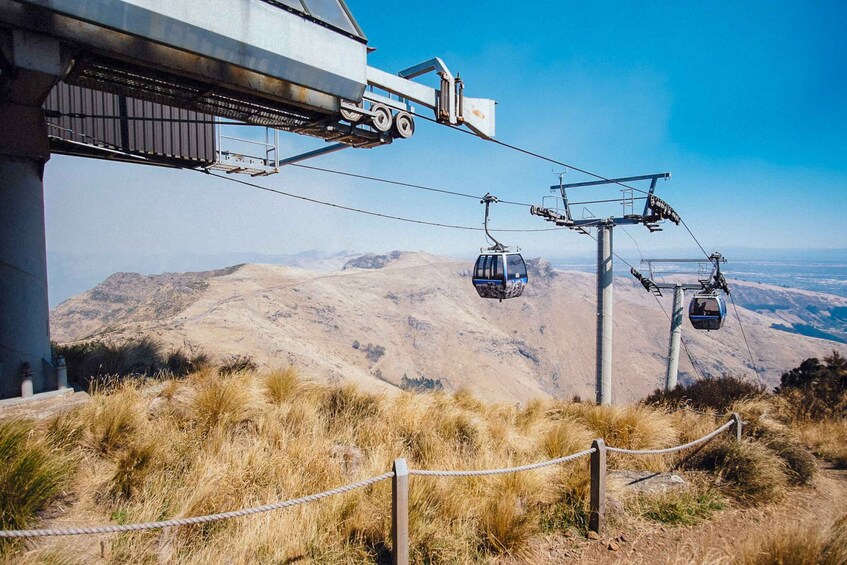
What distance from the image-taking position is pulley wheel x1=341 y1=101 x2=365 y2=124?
6.33 meters

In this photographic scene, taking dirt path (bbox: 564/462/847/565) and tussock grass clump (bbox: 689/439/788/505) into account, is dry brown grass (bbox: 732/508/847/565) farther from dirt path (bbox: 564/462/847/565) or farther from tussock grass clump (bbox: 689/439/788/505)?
tussock grass clump (bbox: 689/439/788/505)

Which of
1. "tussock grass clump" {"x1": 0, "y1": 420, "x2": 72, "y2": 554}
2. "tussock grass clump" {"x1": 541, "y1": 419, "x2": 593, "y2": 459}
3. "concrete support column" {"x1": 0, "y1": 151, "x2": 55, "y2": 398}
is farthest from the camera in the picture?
"tussock grass clump" {"x1": 541, "y1": 419, "x2": 593, "y2": 459}

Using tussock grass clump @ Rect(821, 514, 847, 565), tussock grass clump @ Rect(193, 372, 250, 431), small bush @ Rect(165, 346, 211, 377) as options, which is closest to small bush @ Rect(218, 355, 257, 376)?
small bush @ Rect(165, 346, 211, 377)

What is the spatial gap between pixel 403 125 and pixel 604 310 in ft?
39.8

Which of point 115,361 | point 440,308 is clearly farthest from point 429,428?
point 440,308

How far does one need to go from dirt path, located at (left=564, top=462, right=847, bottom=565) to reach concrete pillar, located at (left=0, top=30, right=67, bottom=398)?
722 cm

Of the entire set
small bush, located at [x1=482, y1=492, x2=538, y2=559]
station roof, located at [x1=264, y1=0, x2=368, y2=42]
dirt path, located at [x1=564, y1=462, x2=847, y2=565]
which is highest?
station roof, located at [x1=264, y1=0, x2=368, y2=42]

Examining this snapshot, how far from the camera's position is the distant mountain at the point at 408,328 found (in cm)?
3853

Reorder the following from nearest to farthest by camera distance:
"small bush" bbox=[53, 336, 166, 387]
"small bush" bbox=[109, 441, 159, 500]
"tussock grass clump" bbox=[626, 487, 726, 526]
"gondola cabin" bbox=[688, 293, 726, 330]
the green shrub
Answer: "small bush" bbox=[109, 441, 159, 500], "tussock grass clump" bbox=[626, 487, 726, 526], "small bush" bbox=[53, 336, 166, 387], the green shrub, "gondola cabin" bbox=[688, 293, 726, 330]

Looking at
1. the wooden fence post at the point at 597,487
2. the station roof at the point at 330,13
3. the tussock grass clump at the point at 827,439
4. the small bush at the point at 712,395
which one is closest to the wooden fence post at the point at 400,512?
the wooden fence post at the point at 597,487

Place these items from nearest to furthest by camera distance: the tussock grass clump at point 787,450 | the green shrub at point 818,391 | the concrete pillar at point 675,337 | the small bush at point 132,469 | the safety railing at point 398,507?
the safety railing at point 398,507 < the small bush at point 132,469 < the tussock grass clump at point 787,450 < the green shrub at point 818,391 < the concrete pillar at point 675,337

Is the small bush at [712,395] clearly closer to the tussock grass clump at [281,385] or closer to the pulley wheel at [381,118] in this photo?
the tussock grass clump at [281,385]

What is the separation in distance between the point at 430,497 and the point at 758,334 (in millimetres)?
187384

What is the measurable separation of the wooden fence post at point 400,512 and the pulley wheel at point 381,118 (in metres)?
4.99
